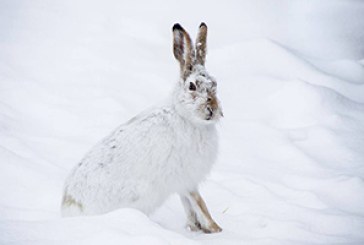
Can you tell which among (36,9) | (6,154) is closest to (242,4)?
(36,9)

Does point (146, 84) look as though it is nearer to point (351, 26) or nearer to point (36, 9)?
point (36, 9)

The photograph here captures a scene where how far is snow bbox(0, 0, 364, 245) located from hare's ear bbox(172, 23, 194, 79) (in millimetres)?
1033

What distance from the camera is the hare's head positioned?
3100mm

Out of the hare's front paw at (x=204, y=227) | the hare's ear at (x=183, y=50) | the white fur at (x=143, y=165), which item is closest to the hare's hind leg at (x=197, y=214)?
the hare's front paw at (x=204, y=227)

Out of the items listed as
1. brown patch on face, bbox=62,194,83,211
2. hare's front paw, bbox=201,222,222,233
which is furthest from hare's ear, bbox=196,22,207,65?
A: brown patch on face, bbox=62,194,83,211

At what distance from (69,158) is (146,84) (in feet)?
5.57

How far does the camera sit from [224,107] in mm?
5418

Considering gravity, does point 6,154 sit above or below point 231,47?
below

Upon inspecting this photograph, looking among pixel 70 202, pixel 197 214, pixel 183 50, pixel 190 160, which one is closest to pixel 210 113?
pixel 190 160

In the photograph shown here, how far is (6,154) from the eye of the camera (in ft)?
12.6

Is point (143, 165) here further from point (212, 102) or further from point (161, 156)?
point (212, 102)

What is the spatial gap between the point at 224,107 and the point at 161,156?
2.39 m

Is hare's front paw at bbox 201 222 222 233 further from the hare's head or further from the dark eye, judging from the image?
the dark eye

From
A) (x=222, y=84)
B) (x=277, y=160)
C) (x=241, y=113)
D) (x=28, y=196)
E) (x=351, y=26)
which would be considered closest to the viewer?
(x=28, y=196)
